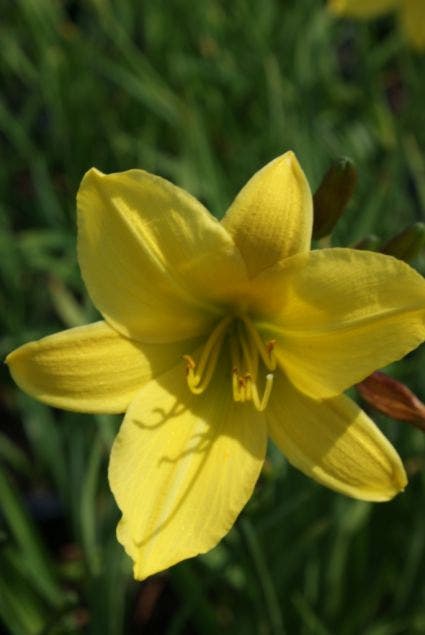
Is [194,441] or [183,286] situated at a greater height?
[183,286]

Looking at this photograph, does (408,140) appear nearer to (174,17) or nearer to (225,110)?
(225,110)

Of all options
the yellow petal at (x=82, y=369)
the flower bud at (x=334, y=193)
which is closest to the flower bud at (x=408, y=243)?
the flower bud at (x=334, y=193)

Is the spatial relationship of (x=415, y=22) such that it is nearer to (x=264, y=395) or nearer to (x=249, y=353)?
(x=249, y=353)

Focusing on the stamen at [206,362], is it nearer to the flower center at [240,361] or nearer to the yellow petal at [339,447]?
the flower center at [240,361]

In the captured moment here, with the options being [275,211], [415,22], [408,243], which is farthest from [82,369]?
[415,22]

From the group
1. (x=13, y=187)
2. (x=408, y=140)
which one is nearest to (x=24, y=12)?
(x=13, y=187)
